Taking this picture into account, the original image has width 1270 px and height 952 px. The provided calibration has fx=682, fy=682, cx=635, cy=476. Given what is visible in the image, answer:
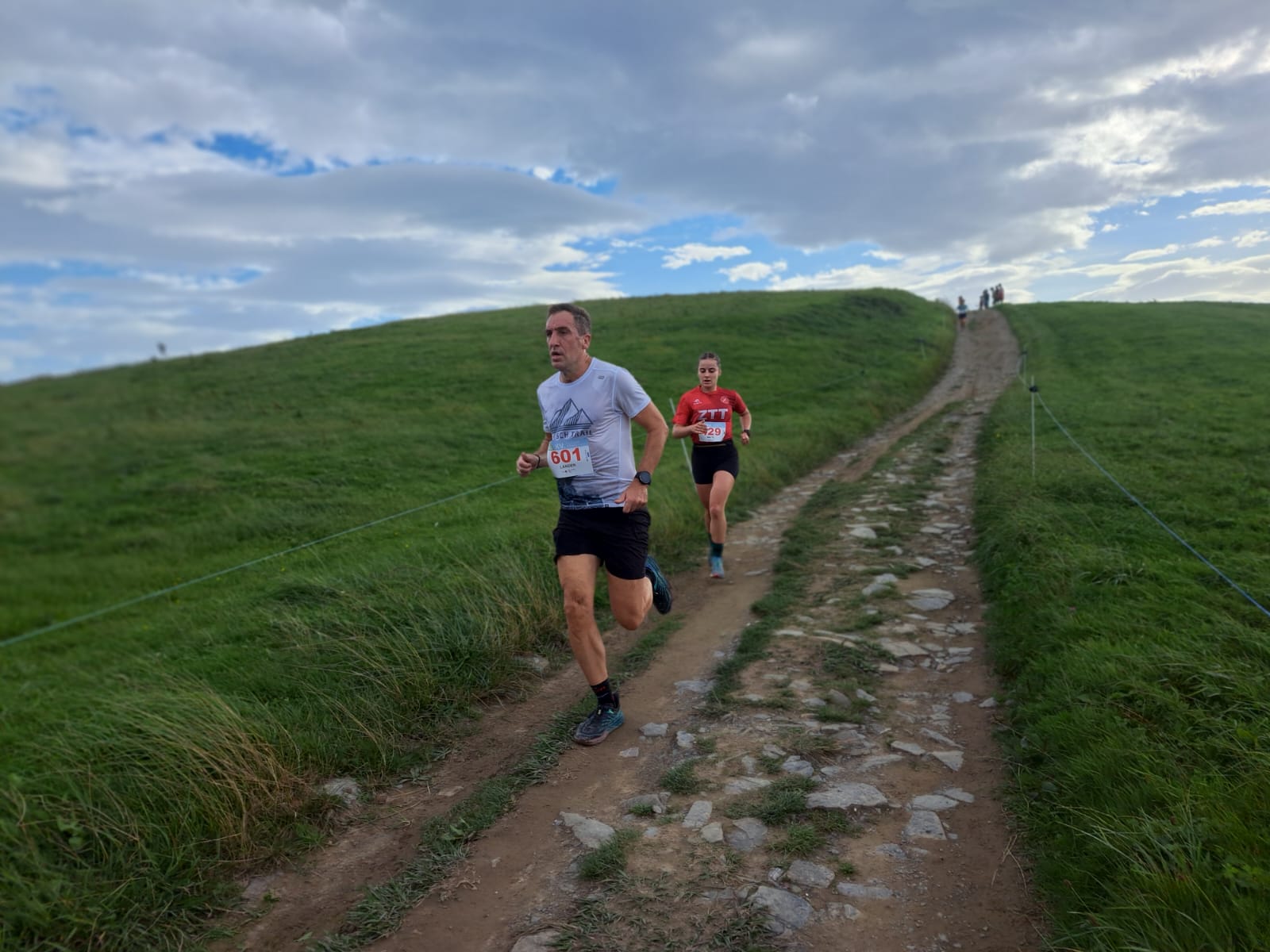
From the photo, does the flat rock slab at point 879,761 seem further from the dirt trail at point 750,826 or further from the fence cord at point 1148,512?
the fence cord at point 1148,512

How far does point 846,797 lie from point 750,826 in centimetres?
61

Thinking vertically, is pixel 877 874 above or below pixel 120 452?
below

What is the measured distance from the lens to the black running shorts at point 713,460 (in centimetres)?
818

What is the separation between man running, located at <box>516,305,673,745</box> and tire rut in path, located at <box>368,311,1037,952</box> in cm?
59

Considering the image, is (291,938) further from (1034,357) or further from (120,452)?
(1034,357)

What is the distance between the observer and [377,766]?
4.41 metres

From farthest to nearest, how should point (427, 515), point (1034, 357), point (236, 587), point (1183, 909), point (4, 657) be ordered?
point (1034, 357), point (427, 515), point (236, 587), point (4, 657), point (1183, 909)

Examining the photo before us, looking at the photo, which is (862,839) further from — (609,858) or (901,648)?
(901,648)

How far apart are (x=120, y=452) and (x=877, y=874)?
3.69m

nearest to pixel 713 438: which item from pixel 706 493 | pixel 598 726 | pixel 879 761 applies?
pixel 706 493

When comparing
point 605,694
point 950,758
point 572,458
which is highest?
point 572,458

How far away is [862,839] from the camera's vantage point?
3422 mm

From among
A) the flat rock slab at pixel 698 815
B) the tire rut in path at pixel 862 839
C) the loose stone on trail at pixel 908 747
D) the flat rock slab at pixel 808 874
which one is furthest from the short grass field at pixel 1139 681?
the flat rock slab at pixel 698 815

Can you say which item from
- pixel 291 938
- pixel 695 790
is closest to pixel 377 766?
pixel 291 938
